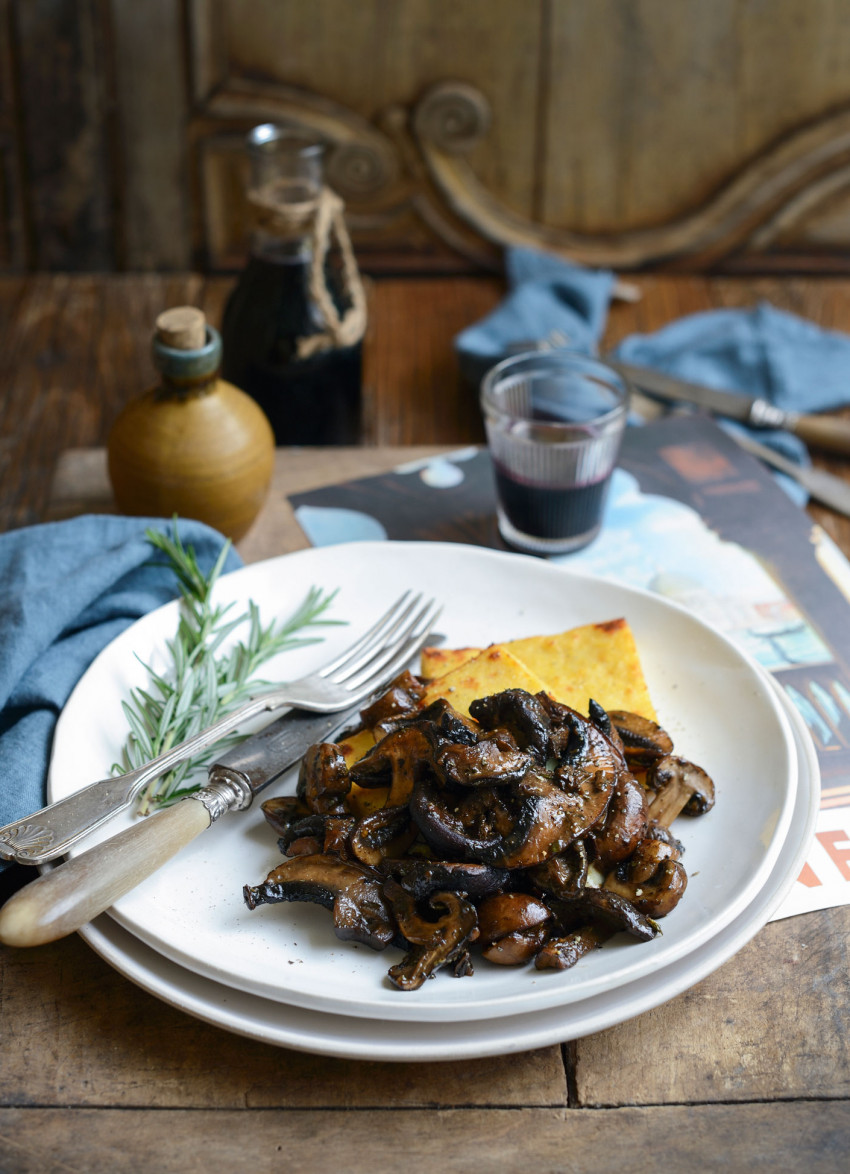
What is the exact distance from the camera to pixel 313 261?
7.94ft

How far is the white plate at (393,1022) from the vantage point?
46.8 inches

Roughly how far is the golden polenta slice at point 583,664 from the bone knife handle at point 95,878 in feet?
1.38

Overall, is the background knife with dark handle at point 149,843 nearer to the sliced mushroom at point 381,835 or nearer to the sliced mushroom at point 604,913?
the sliced mushroom at point 381,835

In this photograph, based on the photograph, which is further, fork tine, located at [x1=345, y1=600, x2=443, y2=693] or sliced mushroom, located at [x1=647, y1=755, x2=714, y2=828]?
fork tine, located at [x1=345, y1=600, x2=443, y2=693]

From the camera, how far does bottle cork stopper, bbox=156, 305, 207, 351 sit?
192 cm

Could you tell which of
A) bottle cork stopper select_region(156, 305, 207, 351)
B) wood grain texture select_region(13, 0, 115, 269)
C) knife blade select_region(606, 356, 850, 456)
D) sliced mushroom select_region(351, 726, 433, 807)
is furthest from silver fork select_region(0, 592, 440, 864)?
wood grain texture select_region(13, 0, 115, 269)

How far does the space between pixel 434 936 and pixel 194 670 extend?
604mm

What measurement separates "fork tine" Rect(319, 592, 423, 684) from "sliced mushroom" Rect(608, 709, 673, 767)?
39 cm

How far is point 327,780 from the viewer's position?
1400mm

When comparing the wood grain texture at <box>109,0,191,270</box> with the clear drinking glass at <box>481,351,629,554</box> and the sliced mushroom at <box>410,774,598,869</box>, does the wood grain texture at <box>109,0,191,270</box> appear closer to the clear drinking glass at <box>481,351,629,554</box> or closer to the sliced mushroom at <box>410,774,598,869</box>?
the clear drinking glass at <box>481,351,629,554</box>

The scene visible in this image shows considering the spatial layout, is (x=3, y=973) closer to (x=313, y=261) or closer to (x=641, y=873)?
(x=641, y=873)

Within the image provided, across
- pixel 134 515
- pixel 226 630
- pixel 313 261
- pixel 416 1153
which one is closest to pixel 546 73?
pixel 313 261

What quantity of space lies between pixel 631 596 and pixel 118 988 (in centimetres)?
97

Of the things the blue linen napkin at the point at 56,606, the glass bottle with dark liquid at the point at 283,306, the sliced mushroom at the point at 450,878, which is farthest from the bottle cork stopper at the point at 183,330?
the sliced mushroom at the point at 450,878
